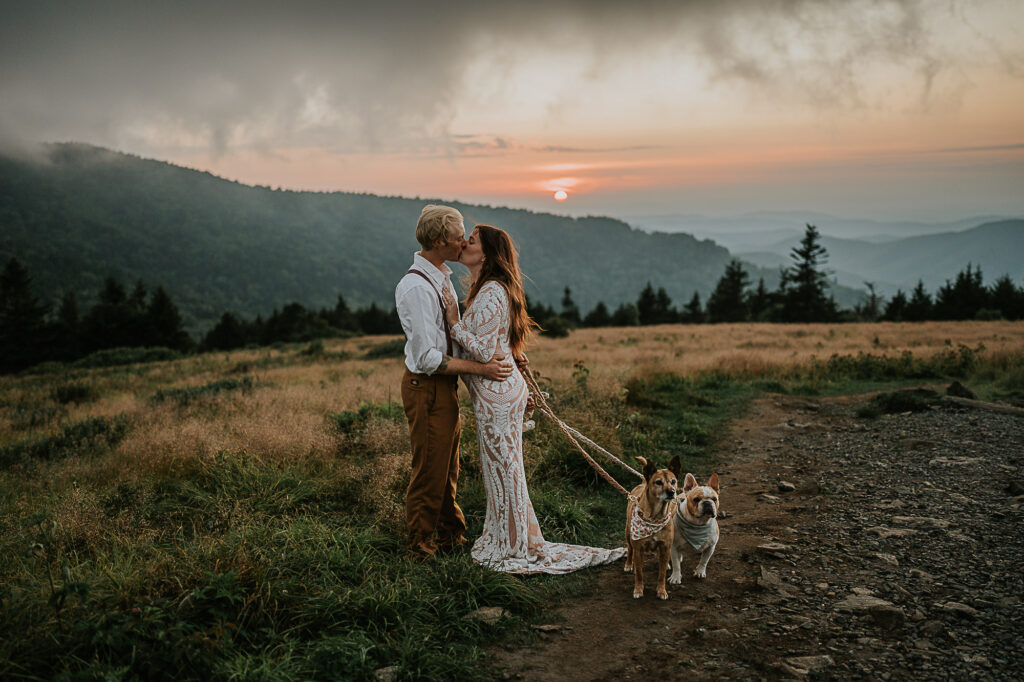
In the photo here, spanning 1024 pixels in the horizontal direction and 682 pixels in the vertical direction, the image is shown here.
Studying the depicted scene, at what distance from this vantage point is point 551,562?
4.67m

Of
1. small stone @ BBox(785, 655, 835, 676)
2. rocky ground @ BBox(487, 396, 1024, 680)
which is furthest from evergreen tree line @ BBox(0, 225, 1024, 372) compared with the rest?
small stone @ BBox(785, 655, 835, 676)

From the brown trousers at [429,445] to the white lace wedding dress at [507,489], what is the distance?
0.27 metres

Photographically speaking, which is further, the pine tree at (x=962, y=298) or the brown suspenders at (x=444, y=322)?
the pine tree at (x=962, y=298)

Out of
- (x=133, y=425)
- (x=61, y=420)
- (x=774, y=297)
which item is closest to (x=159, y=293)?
(x=61, y=420)

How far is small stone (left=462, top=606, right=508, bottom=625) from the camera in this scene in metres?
3.76

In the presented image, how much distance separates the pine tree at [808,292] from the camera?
55.9 meters

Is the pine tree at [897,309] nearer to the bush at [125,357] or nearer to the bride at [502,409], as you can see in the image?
the bride at [502,409]

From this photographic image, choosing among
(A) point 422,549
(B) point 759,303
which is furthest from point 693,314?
(A) point 422,549

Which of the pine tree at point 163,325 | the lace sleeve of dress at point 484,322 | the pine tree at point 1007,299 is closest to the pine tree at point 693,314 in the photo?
the pine tree at point 1007,299

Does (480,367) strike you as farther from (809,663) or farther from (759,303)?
(759,303)

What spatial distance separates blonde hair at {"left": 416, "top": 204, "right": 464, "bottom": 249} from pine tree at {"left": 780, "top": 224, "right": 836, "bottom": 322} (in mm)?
58935

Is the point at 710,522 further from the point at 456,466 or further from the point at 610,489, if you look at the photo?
the point at 610,489

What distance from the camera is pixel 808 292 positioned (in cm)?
5788

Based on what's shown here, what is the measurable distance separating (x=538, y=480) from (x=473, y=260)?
3.13 meters
